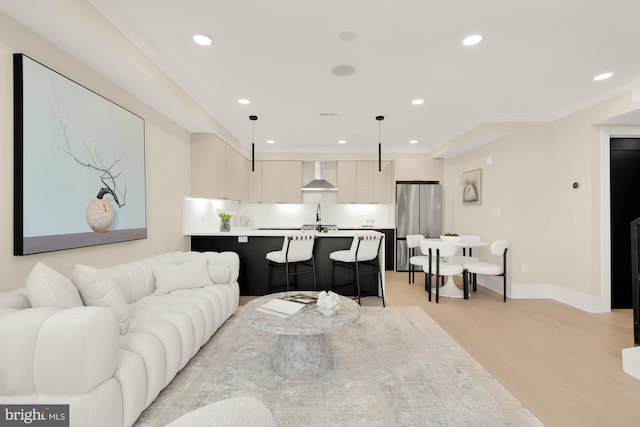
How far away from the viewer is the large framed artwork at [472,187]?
16.4 feet

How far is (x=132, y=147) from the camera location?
288 centimetres

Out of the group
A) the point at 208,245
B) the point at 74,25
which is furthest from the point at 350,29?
the point at 208,245

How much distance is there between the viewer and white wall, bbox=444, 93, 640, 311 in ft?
12.1

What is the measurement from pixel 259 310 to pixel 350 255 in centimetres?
180

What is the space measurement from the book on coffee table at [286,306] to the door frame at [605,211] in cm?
379

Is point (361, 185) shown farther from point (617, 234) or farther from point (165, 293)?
point (165, 293)

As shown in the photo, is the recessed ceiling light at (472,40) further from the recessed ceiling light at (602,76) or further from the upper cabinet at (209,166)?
the upper cabinet at (209,166)

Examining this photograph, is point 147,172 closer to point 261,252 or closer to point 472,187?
point 261,252

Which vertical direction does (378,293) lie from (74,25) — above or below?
below

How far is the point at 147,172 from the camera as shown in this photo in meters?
3.21

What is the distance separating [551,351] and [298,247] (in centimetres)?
276

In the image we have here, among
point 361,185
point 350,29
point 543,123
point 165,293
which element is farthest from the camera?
point 361,185

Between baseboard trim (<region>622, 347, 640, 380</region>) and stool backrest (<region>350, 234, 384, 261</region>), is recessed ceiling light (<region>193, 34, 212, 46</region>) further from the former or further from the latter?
baseboard trim (<region>622, 347, 640, 380</region>)

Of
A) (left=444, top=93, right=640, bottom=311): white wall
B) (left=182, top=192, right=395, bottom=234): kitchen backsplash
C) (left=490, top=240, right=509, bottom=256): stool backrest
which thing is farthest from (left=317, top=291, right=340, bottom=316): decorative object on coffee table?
(left=182, top=192, right=395, bottom=234): kitchen backsplash
